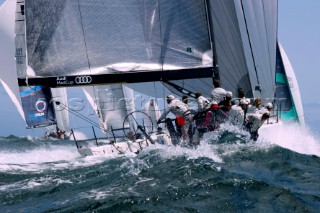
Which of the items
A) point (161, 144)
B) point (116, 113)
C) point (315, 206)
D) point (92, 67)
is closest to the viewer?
point (315, 206)

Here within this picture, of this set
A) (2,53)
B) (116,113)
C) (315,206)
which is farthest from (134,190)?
(116,113)

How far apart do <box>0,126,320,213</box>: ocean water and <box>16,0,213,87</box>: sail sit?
206 centimetres

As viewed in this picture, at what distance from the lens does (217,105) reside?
1068 cm

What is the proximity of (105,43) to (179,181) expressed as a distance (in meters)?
5.26

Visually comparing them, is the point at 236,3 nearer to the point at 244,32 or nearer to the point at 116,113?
the point at 244,32

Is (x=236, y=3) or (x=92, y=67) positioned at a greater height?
(x=236, y=3)

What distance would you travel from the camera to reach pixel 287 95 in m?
22.0

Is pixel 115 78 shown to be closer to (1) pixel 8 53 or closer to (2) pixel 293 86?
(1) pixel 8 53

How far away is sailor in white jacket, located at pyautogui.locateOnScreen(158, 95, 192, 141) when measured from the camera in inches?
408

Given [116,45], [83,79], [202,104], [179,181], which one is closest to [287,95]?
[202,104]

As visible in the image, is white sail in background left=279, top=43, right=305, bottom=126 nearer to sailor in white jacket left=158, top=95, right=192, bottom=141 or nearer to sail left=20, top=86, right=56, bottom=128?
sail left=20, top=86, right=56, bottom=128

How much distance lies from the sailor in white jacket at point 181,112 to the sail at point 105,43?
46.1 inches

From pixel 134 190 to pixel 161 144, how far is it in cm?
391

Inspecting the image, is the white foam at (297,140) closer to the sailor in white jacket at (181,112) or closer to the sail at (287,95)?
the sailor in white jacket at (181,112)
